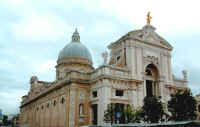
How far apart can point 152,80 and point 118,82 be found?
30.1 ft

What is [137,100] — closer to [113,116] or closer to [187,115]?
[113,116]

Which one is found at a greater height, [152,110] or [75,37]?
[75,37]

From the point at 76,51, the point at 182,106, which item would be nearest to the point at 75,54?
the point at 76,51

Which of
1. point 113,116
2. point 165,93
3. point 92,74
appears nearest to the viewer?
point 113,116

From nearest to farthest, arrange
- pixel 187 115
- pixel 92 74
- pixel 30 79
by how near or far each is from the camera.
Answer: pixel 187 115 → pixel 92 74 → pixel 30 79

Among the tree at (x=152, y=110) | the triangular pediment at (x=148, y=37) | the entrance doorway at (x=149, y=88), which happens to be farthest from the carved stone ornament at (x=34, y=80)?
the tree at (x=152, y=110)

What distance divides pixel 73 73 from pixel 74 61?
1987 cm

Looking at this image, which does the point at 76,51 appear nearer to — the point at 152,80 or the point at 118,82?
the point at 152,80

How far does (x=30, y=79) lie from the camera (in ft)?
268

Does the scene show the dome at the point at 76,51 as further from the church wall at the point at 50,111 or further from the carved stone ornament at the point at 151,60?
Answer: the carved stone ornament at the point at 151,60

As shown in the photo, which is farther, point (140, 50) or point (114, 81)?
point (140, 50)

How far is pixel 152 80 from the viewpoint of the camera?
51.3m

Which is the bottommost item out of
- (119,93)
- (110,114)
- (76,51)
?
(110,114)

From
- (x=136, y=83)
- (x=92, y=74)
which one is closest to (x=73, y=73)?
(x=92, y=74)
